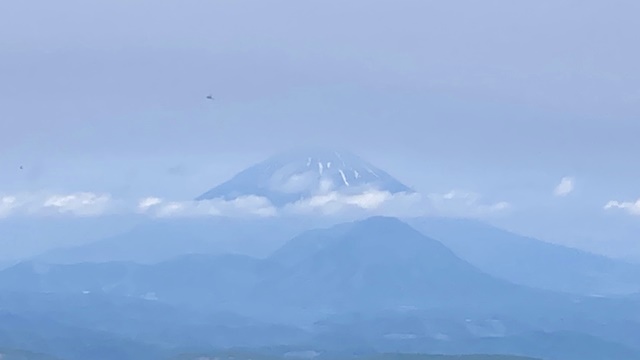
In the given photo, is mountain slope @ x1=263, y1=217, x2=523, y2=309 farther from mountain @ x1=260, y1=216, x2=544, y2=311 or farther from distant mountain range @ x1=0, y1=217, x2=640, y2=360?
distant mountain range @ x1=0, y1=217, x2=640, y2=360

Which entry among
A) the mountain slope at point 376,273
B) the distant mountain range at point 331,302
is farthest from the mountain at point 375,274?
the distant mountain range at point 331,302

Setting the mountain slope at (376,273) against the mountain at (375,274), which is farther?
the mountain slope at (376,273)

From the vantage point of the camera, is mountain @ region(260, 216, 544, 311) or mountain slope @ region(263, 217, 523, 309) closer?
mountain @ region(260, 216, 544, 311)

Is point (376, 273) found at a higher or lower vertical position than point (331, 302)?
higher

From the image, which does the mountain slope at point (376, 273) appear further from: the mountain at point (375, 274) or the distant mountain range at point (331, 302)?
the distant mountain range at point (331, 302)

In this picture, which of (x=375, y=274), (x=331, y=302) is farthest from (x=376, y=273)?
(x=331, y=302)

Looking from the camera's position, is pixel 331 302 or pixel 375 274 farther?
pixel 375 274

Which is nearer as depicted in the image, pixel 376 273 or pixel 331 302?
pixel 331 302

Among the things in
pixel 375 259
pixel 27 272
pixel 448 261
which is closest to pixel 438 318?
pixel 448 261

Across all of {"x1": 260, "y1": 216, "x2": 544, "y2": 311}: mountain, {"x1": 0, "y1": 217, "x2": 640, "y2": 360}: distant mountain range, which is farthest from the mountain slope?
{"x1": 0, "y1": 217, "x2": 640, "y2": 360}: distant mountain range

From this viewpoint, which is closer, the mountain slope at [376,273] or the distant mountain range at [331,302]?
the distant mountain range at [331,302]

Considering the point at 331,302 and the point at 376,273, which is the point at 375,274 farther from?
the point at 331,302
